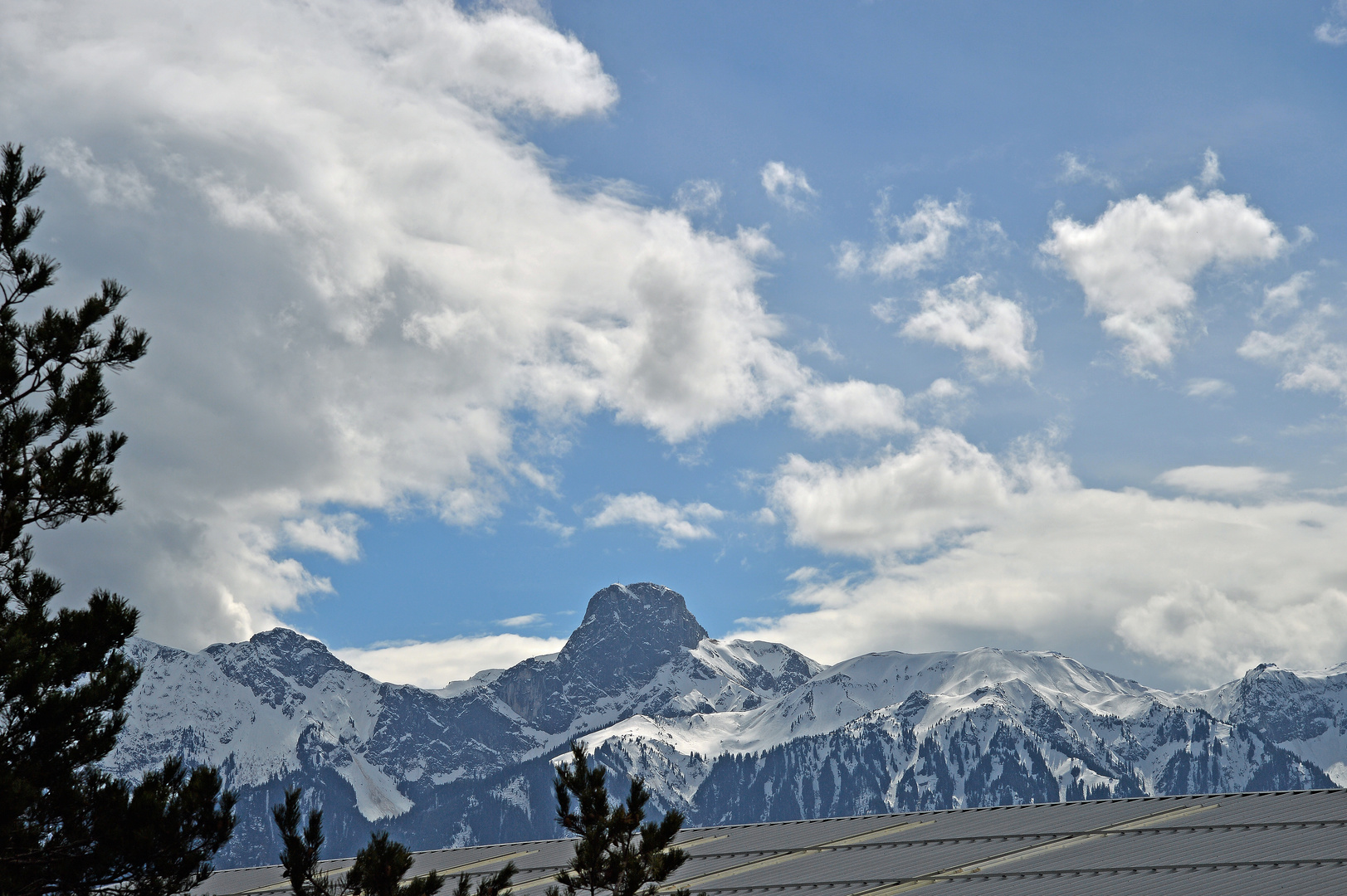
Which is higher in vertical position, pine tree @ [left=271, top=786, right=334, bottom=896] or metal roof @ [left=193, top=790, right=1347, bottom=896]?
pine tree @ [left=271, top=786, right=334, bottom=896]

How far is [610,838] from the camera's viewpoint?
94.9ft

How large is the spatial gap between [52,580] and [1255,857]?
3306 centimetres

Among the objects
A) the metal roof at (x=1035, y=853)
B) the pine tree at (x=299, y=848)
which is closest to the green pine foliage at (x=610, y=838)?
the pine tree at (x=299, y=848)

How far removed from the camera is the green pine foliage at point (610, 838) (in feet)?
92.4

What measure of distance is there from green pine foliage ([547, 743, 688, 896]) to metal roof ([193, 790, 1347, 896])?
10.9m

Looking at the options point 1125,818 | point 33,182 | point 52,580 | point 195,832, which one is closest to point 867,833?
point 1125,818

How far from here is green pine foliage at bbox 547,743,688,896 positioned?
28172 mm

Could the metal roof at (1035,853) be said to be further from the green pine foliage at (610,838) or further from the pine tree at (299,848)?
the pine tree at (299,848)

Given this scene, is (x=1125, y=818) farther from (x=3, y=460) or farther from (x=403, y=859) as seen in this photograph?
(x=3, y=460)

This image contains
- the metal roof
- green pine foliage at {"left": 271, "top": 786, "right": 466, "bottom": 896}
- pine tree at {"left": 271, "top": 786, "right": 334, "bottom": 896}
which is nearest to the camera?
green pine foliage at {"left": 271, "top": 786, "right": 466, "bottom": 896}

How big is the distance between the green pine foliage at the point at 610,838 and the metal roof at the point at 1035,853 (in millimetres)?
10884

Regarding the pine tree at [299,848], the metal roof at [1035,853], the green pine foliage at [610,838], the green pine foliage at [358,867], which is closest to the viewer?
the green pine foliage at [358,867]

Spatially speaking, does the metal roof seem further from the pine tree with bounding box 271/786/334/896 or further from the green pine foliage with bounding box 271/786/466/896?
the pine tree with bounding box 271/786/334/896

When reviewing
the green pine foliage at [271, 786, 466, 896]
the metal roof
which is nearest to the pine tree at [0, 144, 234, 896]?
the green pine foliage at [271, 786, 466, 896]
